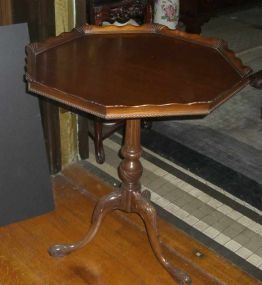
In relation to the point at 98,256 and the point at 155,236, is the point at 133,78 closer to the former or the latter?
the point at 155,236

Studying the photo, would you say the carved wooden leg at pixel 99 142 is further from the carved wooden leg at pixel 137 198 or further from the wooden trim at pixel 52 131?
the carved wooden leg at pixel 137 198

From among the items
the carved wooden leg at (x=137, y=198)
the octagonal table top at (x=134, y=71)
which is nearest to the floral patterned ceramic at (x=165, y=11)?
the octagonal table top at (x=134, y=71)

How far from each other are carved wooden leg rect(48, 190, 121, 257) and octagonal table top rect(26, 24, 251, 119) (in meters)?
0.62

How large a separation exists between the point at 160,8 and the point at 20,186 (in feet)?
6.22

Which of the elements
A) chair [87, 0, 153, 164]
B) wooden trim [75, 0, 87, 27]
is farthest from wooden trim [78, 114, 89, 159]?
wooden trim [75, 0, 87, 27]

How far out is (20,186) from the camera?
2.31m

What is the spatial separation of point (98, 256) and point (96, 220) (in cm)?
19

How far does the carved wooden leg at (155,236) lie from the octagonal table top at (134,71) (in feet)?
1.99

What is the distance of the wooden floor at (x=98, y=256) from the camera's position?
203cm

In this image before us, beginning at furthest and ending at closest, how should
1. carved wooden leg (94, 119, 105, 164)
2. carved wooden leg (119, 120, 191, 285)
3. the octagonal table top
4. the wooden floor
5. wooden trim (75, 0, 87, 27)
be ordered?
carved wooden leg (94, 119, 105, 164) → wooden trim (75, 0, 87, 27) → the wooden floor → carved wooden leg (119, 120, 191, 285) → the octagonal table top

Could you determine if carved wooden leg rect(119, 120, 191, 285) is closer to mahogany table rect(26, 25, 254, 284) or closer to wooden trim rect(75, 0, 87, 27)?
mahogany table rect(26, 25, 254, 284)

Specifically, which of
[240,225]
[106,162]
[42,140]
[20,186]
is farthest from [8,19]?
[240,225]

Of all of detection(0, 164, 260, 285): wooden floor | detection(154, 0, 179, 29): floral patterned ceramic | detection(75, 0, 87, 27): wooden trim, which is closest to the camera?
detection(0, 164, 260, 285): wooden floor

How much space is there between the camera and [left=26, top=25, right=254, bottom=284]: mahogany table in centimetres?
146
